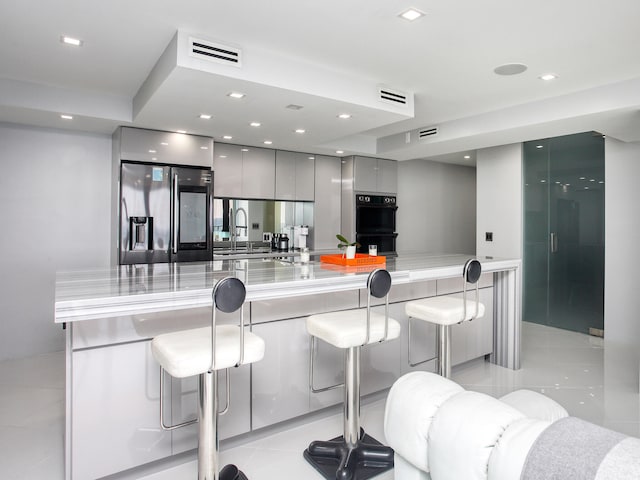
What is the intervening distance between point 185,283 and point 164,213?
2.48 meters

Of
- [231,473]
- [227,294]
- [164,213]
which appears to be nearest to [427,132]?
[164,213]

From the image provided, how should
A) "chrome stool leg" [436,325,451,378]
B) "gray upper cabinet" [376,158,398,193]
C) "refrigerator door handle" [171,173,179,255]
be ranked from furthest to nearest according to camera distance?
1. "gray upper cabinet" [376,158,398,193]
2. "refrigerator door handle" [171,173,179,255]
3. "chrome stool leg" [436,325,451,378]

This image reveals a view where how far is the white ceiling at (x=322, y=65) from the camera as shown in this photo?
7.89 feet

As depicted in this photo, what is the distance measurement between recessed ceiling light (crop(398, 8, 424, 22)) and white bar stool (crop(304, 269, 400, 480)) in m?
1.51

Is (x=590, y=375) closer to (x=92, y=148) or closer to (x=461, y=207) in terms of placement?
(x=461, y=207)

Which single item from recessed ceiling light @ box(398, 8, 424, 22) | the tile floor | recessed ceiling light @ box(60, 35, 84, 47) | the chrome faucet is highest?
recessed ceiling light @ box(60, 35, 84, 47)

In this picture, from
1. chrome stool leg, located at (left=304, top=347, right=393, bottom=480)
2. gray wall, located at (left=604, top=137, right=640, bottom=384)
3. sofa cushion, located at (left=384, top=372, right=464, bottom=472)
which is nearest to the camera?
sofa cushion, located at (left=384, top=372, right=464, bottom=472)

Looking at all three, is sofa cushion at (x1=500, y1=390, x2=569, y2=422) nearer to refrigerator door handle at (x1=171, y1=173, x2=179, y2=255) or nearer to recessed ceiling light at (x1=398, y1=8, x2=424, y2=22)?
recessed ceiling light at (x1=398, y1=8, x2=424, y2=22)

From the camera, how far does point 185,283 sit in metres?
2.14

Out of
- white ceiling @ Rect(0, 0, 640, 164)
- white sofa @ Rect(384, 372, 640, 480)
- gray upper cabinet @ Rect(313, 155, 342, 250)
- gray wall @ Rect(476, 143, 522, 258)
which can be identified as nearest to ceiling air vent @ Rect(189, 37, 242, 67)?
white ceiling @ Rect(0, 0, 640, 164)

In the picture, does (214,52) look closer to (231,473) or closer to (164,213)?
(164,213)

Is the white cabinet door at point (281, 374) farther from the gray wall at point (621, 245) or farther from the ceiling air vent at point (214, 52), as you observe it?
the gray wall at point (621, 245)

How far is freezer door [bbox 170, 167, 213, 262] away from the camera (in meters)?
4.44

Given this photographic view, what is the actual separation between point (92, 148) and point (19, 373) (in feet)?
7.80
